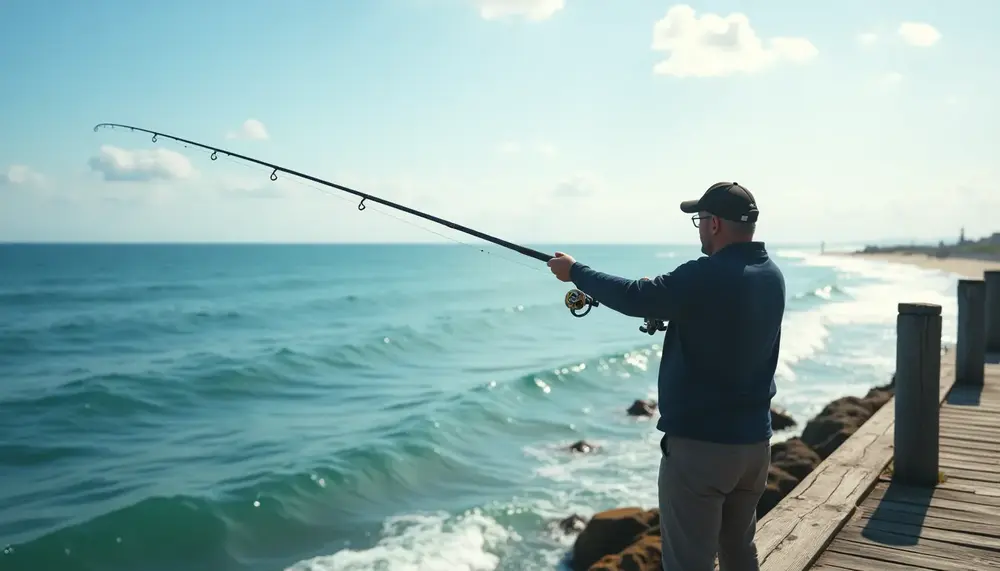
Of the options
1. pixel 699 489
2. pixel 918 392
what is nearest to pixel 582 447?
pixel 918 392

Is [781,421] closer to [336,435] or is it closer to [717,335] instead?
[336,435]

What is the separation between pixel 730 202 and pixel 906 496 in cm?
301

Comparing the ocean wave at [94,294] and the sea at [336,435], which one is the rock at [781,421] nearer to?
the sea at [336,435]

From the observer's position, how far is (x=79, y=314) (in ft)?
120

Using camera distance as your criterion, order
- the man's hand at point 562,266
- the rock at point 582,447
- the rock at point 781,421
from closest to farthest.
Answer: the man's hand at point 562,266 → the rock at point 582,447 → the rock at point 781,421

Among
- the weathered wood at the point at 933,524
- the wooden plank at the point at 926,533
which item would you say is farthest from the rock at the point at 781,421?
the wooden plank at the point at 926,533

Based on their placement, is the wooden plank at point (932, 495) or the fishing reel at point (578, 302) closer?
the fishing reel at point (578, 302)

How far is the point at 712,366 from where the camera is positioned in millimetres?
2467

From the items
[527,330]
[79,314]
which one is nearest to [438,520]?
[527,330]

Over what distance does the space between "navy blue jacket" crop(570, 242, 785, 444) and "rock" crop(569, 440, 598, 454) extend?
949 centimetres

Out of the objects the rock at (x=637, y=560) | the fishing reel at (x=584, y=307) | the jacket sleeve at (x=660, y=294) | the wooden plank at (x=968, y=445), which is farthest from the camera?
the rock at (x=637, y=560)

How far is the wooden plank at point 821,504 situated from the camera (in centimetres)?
365

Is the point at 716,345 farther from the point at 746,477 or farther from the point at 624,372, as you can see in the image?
the point at 624,372

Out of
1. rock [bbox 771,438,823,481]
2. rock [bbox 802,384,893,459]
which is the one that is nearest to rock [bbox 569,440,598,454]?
rock [bbox 802,384,893,459]
